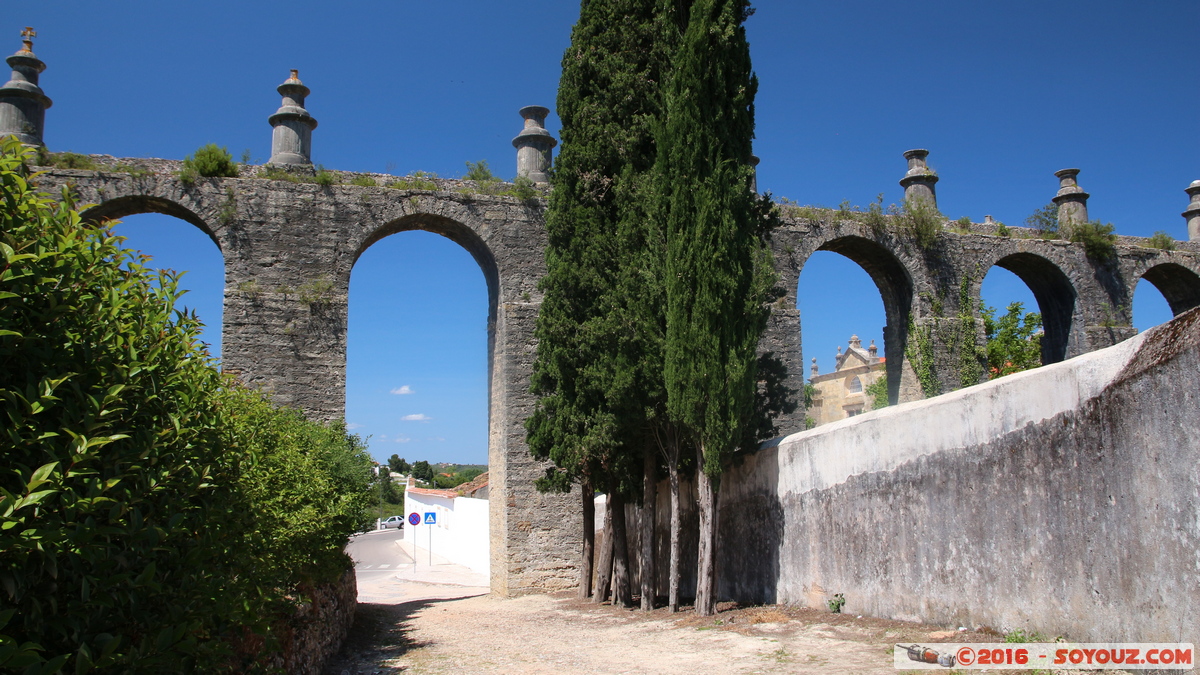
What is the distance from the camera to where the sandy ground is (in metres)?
5.40

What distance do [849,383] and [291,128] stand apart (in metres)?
31.1

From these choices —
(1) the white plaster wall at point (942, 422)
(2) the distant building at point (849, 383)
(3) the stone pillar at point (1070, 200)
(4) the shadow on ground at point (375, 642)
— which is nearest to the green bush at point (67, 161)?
(4) the shadow on ground at point (375, 642)

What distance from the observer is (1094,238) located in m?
14.9

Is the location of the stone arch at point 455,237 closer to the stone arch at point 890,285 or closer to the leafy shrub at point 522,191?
the leafy shrub at point 522,191

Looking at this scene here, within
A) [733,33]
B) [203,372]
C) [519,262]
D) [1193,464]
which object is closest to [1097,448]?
[1193,464]

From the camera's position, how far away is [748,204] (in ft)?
26.9

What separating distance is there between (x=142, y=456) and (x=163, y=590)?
1.58 feet

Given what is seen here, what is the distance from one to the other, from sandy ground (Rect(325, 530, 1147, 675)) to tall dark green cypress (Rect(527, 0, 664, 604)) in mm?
1489

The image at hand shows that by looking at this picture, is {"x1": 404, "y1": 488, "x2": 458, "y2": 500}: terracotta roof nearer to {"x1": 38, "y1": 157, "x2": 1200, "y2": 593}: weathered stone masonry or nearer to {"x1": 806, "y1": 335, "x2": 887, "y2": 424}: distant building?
{"x1": 38, "y1": 157, "x2": 1200, "y2": 593}: weathered stone masonry

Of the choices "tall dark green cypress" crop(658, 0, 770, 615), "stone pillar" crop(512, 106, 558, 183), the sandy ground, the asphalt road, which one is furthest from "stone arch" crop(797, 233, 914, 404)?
the asphalt road

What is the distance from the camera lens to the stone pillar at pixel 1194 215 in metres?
16.3

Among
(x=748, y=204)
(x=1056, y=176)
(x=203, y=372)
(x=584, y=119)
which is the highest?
(x=1056, y=176)

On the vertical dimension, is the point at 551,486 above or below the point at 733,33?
below

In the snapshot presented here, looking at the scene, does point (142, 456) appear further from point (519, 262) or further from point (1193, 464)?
point (519, 262)
